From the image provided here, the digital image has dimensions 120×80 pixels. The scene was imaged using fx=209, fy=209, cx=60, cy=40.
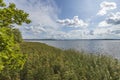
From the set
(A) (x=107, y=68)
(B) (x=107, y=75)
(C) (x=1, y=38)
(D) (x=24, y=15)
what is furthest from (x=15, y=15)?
(A) (x=107, y=68)

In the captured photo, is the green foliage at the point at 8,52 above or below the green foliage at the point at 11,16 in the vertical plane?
below

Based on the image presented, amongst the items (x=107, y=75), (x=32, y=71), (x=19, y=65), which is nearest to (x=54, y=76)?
(x=32, y=71)

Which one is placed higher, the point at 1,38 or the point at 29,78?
the point at 1,38

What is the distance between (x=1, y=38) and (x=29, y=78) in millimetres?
9346

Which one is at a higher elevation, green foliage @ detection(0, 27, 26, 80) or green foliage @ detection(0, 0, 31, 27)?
green foliage @ detection(0, 0, 31, 27)

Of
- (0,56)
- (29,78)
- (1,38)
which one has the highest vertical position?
(1,38)

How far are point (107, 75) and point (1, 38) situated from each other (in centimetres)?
1001

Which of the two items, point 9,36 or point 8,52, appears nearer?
point 8,52

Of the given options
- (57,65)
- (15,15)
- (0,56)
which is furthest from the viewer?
(57,65)

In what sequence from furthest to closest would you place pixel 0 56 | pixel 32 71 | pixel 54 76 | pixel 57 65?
pixel 57 65
pixel 32 71
pixel 54 76
pixel 0 56

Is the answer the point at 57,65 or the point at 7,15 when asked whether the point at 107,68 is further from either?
the point at 7,15

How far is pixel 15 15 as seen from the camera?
7.36 m

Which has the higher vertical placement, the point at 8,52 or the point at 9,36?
the point at 9,36

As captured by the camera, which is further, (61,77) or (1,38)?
(61,77)
